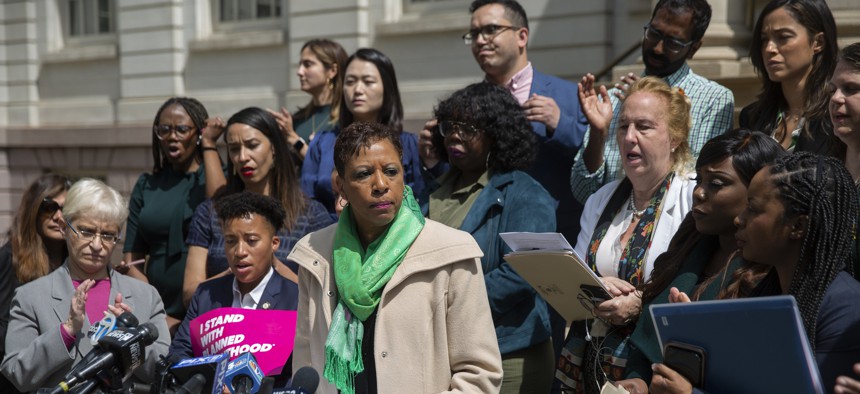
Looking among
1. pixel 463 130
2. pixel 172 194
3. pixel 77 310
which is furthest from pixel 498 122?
pixel 172 194

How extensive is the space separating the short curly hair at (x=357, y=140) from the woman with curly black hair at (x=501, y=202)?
93 centimetres

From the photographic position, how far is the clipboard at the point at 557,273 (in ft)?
12.4

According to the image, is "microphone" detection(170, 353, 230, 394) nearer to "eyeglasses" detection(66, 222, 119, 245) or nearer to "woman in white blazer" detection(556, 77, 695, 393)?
"woman in white blazer" detection(556, 77, 695, 393)

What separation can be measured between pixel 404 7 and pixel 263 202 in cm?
772

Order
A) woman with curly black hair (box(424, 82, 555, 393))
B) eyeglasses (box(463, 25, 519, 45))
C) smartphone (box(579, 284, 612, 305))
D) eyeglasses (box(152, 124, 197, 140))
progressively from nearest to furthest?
smartphone (box(579, 284, 612, 305)) < woman with curly black hair (box(424, 82, 555, 393)) < eyeglasses (box(463, 25, 519, 45)) < eyeglasses (box(152, 124, 197, 140))

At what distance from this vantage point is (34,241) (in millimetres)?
5418

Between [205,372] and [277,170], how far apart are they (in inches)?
104

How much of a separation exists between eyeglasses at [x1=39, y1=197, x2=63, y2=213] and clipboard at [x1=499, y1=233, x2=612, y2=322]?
2.85m

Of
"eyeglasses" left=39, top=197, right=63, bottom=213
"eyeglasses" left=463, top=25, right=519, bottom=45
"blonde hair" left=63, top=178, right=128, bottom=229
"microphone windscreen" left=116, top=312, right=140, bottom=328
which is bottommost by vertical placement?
"microphone windscreen" left=116, top=312, right=140, bottom=328

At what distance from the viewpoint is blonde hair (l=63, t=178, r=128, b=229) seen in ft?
16.3

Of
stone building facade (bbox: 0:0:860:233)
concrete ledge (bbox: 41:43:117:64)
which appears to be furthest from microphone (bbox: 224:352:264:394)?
concrete ledge (bbox: 41:43:117:64)

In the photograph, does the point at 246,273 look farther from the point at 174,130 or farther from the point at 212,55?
the point at 212,55

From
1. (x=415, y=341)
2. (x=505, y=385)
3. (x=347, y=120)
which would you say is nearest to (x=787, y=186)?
(x=415, y=341)

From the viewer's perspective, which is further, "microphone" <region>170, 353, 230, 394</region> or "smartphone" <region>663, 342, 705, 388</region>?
"microphone" <region>170, 353, 230, 394</region>
